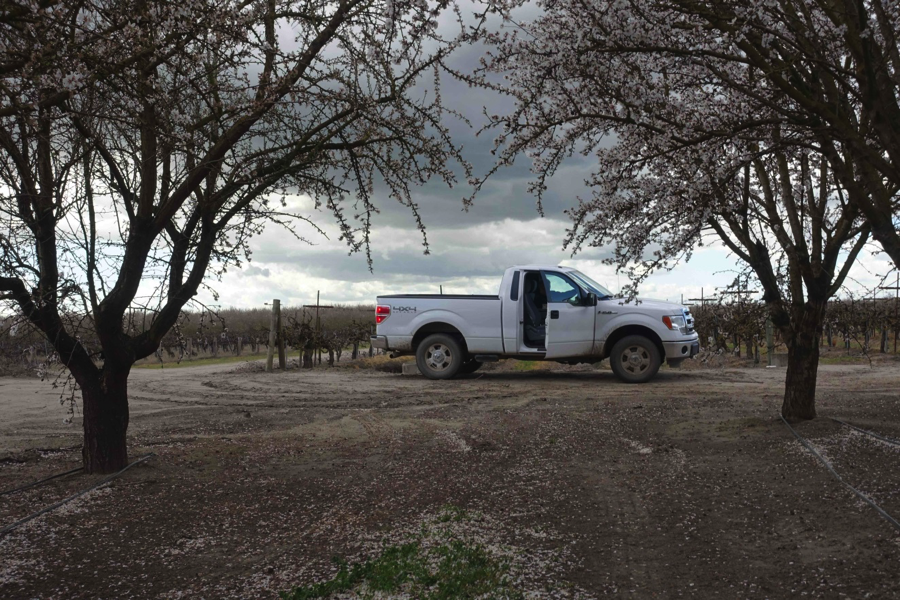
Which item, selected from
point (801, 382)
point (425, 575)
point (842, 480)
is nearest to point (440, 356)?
point (801, 382)

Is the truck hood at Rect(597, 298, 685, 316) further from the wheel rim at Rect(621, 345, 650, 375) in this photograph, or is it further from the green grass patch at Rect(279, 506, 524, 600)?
the green grass patch at Rect(279, 506, 524, 600)

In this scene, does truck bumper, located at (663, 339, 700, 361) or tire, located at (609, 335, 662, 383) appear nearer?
truck bumper, located at (663, 339, 700, 361)

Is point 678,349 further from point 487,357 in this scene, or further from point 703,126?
point 703,126

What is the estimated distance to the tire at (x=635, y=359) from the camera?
513 inches

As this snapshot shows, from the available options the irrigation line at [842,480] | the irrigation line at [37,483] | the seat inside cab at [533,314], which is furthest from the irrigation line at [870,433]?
the irrigation line at [37,483]

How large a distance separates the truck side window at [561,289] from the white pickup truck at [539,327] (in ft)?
0.06

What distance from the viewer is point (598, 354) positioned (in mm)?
13422

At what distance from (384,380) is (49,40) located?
11.1 meters

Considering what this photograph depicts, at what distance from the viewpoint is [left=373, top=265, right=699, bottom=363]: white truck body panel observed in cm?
1305

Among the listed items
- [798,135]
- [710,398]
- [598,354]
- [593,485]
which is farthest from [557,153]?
[598,354]

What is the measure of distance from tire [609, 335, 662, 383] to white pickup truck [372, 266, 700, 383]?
18 mm

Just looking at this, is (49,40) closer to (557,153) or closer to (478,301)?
(557,153)

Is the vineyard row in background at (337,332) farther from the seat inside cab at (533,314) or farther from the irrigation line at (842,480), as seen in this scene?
the seat inside cab at (533,314)

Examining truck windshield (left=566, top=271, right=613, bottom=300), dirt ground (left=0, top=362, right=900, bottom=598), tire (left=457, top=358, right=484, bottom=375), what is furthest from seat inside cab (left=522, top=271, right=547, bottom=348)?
dirt ground (left=0, top=362, right=900, bottom=598)
